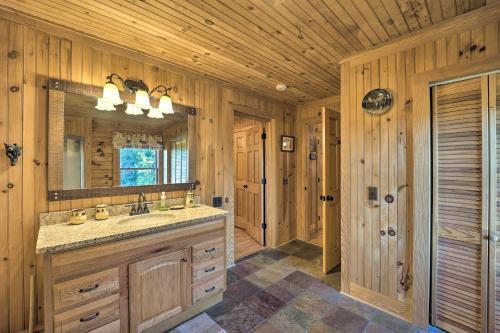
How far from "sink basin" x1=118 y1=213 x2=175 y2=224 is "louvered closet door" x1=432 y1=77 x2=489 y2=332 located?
91.8 inches

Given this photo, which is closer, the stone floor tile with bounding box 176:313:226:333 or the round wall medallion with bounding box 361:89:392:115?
the stone floor tile with bounding box 176:313:226:333

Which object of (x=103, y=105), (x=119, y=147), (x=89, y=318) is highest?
(x=103, y=105)

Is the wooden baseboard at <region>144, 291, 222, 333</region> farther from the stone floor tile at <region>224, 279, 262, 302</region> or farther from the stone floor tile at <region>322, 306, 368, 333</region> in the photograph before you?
the stone floor tile at <region>322, 306, 368, 333</region>

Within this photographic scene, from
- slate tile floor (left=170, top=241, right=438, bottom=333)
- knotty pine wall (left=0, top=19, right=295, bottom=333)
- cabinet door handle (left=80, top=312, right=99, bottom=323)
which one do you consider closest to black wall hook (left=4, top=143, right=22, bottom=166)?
knotty pine wall (left=0, top=19, right=295, bottom=333)

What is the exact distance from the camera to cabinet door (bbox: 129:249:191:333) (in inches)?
63.7

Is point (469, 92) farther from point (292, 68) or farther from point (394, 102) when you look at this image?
point (292, 68)

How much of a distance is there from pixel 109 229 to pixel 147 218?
0.45 meters

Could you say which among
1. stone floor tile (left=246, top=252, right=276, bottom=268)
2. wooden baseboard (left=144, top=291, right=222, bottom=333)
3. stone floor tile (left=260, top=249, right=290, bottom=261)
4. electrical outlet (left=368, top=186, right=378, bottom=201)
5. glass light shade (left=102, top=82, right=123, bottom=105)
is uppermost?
glass light shade (left=102, top=82, right=123, bottom=105)

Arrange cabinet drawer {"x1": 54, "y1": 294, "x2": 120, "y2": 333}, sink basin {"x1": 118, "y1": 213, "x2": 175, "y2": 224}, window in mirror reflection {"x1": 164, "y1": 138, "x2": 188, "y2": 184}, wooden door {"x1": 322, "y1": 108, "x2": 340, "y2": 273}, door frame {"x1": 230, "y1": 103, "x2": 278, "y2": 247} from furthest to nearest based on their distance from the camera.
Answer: door frame {"x1": 230, "y1": 103, "x2": 278, "y2": 247}, wooden door {"x1": 322, "y1": 108, "x2": 340, "y2": 273}, window in mirror reflection {"x1": 164, "y1": 138, "x2": 188, "y2": 184}, sink basin {"x1": 118, "y1": 213, "x2": 175, "y2": 224}, cabinet drawer {"x1": 54, "y1": 294, "x2": 120, "y2": 333}

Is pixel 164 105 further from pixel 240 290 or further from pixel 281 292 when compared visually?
pixel 281 292

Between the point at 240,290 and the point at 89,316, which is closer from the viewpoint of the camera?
the point at 89,316

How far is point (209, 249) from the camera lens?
2064 mm

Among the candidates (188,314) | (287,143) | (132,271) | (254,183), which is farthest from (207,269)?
(287,143)

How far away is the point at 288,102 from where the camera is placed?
379 centimetres
